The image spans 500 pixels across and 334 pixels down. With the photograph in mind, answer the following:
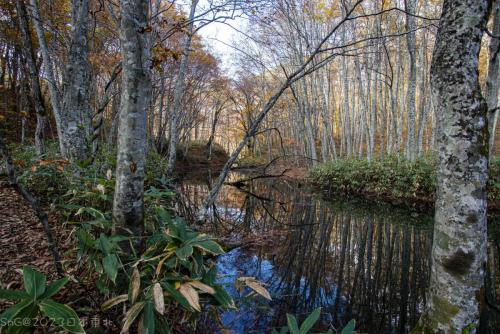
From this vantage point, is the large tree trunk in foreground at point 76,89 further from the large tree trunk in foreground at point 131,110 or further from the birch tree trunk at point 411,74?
the birch tree trunk at point 411,74

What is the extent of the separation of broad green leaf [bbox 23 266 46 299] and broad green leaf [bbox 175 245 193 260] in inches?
25.9

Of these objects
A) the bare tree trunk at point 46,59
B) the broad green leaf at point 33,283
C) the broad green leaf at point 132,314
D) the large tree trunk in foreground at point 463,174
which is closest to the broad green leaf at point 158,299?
the broad green leaf at point 132,314

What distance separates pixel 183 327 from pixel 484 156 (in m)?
2.38

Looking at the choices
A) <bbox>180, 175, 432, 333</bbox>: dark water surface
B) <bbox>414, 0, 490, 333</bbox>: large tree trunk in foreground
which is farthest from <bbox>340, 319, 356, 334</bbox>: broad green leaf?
<bbox>414, 0, 490, 333</bbox>: large tree trunk in foreground

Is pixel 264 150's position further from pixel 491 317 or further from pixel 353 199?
pixel 491 317

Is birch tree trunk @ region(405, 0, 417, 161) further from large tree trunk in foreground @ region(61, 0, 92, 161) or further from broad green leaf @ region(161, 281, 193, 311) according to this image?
broad green leaf @ region(161, 281, 193, 311)

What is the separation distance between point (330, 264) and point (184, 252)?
279cm

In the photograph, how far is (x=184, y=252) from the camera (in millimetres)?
1613

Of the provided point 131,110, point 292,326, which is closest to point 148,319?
point 292,326

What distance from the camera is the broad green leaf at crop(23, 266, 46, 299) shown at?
3.80 ft

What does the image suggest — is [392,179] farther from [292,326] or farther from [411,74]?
[292,326]

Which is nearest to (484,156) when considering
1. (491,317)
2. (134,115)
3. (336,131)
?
(491,317)

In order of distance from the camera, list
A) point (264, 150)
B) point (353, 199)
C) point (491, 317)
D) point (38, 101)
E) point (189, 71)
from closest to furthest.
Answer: point (491, 317)
point (38, 101)
point (353, 199)
point (189, 71)
point (264, 150)

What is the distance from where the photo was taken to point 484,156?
1.47 meters
